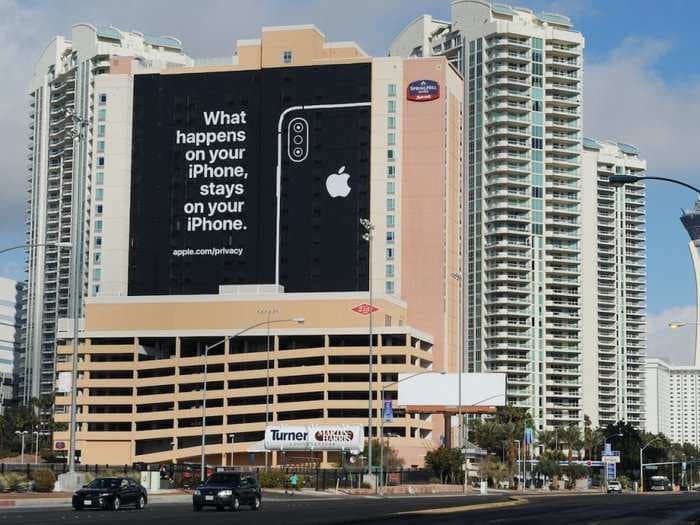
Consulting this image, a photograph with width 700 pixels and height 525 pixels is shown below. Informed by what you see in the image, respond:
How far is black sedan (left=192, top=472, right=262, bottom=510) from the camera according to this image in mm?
53000

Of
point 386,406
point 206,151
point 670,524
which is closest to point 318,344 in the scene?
point 206,151

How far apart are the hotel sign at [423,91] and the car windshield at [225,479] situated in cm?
12479

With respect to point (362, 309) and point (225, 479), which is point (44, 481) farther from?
point (362, 309)

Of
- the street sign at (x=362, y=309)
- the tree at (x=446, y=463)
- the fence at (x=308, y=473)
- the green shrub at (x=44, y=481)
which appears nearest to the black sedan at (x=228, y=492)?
the green shrub at (x=44, y=481)

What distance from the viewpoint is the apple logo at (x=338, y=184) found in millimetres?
171875

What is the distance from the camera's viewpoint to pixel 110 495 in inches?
2026

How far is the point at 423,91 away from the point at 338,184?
1763cm

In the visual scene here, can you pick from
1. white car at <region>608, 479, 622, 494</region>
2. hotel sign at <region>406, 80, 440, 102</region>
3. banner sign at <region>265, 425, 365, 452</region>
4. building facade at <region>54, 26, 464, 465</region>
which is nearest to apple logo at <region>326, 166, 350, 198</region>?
building facade at <region>54, 26, 464, 465</region>

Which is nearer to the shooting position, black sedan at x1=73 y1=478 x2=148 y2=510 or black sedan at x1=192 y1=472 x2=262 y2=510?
black sedan at x1=73 y1=478 x2=148 y2=510

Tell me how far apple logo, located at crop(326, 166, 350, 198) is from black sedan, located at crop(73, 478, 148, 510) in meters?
119

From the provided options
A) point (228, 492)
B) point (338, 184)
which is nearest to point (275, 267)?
point (338, 184)

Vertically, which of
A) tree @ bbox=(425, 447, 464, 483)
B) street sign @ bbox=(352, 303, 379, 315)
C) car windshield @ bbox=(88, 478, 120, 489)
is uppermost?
street sign @ bbox=(352, 303, 379, 315)

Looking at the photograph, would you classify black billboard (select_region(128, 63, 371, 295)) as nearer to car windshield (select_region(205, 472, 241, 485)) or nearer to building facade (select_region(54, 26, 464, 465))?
building facade (select_region(54, 26, 464, 465))

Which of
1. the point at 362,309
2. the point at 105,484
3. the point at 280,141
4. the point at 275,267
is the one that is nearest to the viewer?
the point at 105,484
